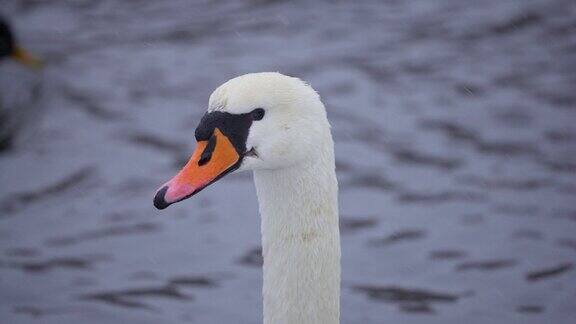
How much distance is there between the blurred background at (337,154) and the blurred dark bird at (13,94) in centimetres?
4

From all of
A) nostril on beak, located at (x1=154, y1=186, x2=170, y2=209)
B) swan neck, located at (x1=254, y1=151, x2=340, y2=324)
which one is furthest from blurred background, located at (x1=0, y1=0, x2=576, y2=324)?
nostril on beak, located at (x1=154, y1=186, x2=170, y2=209)

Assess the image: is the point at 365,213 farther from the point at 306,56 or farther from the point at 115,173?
the point at 306,56

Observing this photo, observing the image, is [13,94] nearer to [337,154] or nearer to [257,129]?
[337,154]

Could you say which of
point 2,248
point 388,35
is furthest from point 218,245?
point 388,35

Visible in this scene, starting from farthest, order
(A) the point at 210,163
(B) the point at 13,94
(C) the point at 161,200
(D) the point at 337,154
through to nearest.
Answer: (B) the point at 13,94 → (D) the point at 337,154 → (A) the point at 210,163 → (C) the point at 161,200

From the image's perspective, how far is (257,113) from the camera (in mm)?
4508

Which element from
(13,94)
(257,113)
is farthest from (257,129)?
(13,94)

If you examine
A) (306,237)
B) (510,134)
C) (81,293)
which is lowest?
(81,293)

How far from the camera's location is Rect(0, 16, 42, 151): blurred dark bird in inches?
435

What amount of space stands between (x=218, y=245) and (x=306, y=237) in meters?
3.73

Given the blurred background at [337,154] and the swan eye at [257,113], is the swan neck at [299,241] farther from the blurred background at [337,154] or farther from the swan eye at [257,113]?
the blurred background at [337,154]

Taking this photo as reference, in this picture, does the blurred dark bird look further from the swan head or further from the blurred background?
the swan head

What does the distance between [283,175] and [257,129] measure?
21cm

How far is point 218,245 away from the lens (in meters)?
8.29
